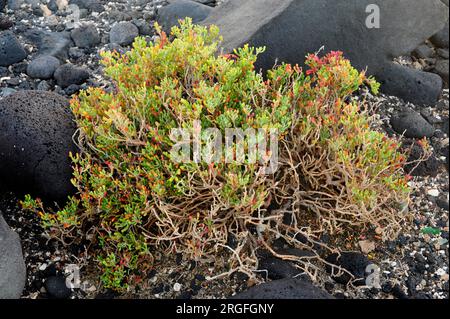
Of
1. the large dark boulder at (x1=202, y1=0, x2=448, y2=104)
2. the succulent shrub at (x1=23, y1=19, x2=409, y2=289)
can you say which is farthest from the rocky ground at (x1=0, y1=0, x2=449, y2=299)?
the large dark boulder at (x1=202, y1=0, x2=448, y2=104)

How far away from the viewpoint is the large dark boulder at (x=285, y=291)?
3.66 metres

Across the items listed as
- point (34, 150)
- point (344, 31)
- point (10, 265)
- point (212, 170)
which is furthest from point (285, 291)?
point (344, 31)

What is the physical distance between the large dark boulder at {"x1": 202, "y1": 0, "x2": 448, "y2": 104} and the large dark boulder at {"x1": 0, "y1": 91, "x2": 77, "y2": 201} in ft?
5.58

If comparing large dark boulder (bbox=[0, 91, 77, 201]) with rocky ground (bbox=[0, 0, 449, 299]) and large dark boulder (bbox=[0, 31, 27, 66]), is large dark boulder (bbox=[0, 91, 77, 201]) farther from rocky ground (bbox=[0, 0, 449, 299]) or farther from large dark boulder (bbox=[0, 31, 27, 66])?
large dark boulder (bbox=[0, 31, 27, 66])

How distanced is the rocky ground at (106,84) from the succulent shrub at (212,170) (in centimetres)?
16

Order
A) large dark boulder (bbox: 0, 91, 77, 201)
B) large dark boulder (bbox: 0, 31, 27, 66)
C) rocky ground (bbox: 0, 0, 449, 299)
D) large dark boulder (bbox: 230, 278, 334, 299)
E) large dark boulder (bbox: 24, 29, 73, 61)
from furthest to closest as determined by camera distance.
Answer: large dark boulder (bbox: 24, 29, 73, 61) → large dark boulder (bbox: 0, 31, 27, 66) → large dark boulder (bbox: 0, 91, 77, 201) → rocky ground (bbox: 0, 0, 449, 299) → large dark boulder (bbox: 230, 278, 334, 299)

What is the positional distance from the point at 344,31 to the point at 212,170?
250 cm

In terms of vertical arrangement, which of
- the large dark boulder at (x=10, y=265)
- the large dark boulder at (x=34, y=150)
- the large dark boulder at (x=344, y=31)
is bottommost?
the large dark boulder at (x=10, y=265)

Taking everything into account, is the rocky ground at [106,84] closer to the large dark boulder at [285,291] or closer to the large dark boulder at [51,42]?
the large dark boulder at [51,42]

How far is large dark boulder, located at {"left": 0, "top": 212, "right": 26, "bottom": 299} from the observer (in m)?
4.04

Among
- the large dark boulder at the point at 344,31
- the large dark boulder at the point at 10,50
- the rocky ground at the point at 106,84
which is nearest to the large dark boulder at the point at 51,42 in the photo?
the rocky ground at the point at 106,84
